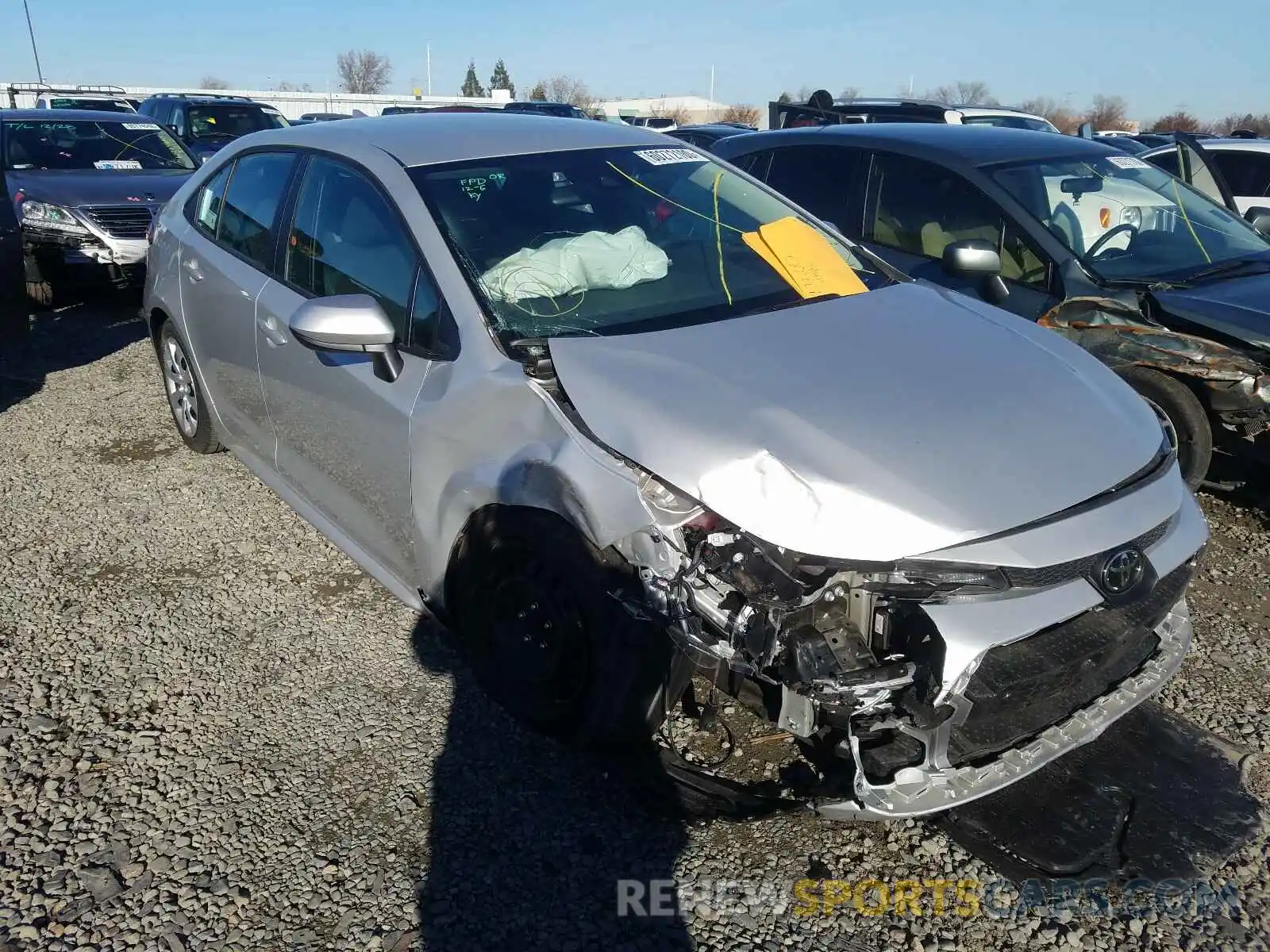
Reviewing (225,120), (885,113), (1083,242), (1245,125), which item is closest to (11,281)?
(1083,242)

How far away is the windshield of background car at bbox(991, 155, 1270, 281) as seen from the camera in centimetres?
475

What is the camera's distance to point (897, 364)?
274 centimetres

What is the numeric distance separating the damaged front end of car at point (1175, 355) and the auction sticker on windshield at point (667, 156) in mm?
1790

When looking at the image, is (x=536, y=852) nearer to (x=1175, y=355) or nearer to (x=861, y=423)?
(x=861, y=423)

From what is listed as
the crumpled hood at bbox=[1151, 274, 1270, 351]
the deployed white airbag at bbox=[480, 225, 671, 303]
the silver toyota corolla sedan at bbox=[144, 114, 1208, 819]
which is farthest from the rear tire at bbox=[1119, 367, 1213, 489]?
the deployed white airbag at bbox=[480, 225, 671, 303]

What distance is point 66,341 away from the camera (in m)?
7.84

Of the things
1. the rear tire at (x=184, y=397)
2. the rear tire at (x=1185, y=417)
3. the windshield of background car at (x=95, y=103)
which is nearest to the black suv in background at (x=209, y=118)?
the windshield of background car at (x=95, y=103)

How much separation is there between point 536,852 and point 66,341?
277 inches

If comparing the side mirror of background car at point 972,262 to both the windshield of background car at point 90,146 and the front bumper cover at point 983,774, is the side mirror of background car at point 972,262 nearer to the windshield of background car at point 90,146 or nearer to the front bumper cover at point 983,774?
the front bumper cover at point 983,774

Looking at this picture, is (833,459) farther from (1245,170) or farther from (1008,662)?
(1245,170)

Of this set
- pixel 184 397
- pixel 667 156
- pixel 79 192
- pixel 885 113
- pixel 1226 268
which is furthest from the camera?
pixel 885 113

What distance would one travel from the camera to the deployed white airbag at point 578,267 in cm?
302

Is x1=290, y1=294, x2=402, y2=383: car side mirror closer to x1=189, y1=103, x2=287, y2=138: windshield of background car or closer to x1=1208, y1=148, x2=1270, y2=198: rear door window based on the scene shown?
x1=1208, y1=148, x2=1270, y2=198: rear door window

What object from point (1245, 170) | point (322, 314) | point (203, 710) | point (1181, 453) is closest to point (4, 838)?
point (203, 710)
